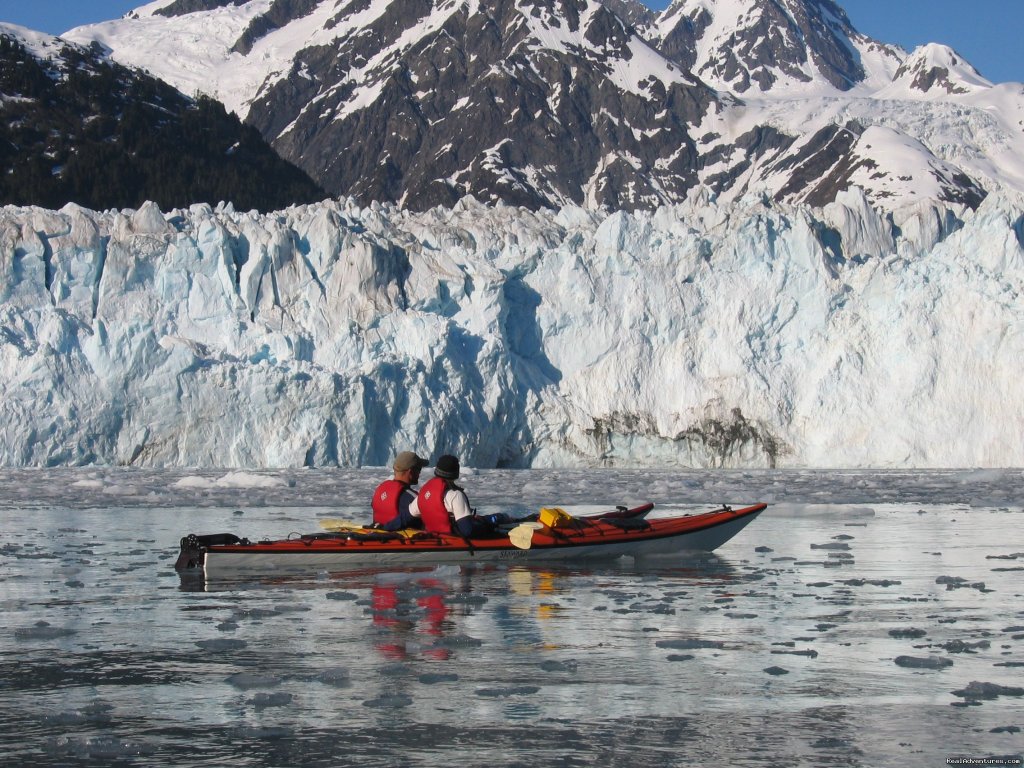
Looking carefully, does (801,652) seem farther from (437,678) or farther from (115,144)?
(115,144)

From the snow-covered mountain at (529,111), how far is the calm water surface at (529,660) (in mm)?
103231

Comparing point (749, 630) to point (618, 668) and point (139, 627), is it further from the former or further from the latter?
point (139, 627)

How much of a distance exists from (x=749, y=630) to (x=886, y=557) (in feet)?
14.3

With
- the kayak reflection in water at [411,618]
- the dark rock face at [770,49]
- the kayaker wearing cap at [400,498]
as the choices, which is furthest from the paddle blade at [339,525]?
the dark rock face at [770,49]

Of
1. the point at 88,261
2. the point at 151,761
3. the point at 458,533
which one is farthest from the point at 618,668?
the point at 88,261

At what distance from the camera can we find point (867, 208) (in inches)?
1484

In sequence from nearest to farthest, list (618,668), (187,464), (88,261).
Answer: (618,668) < (187,464) < (88,261)

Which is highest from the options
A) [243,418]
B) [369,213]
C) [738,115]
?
[738,115]

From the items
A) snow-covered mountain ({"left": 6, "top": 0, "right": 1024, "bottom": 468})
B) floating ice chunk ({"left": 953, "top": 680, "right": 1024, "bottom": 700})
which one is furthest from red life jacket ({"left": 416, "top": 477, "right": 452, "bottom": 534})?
snow-covered mountain ({"left": 6, "top": 0, "right": 1024, "bottom": 468})

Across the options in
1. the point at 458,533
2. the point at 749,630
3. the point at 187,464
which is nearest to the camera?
the point at 749,630

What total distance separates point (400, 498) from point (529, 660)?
4785mm

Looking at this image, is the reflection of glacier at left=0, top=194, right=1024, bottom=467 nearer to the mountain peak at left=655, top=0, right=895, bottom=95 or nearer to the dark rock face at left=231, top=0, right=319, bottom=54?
the dark rock face at left=231, top=0, right=319, bottom=54

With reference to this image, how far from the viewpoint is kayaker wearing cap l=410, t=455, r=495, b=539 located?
11328mm

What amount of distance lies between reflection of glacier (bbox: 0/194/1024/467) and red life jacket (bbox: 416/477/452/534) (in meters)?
17.3
